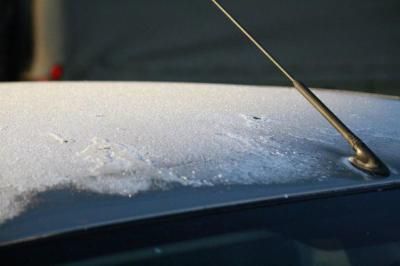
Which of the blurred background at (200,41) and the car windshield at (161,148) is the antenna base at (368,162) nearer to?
the car windshield at (161,148)

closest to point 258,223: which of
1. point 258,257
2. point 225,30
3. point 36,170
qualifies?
point 258,257

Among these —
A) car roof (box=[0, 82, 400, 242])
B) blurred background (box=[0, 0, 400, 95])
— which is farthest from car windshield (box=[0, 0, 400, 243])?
blurred background (box=[0, 0, 400, 95])

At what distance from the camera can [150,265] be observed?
1267mm

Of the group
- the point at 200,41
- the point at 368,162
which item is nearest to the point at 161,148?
the point at 368,162

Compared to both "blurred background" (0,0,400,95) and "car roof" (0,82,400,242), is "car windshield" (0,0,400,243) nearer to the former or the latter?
"car roof" (0,82,400,242)

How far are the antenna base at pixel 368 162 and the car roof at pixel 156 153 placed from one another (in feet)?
0.08

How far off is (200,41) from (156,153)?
3273 mm

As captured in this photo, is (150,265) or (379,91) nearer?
(150,265)

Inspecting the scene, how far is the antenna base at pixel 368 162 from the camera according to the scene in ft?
4.95

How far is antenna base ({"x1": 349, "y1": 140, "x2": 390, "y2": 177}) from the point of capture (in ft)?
4.95

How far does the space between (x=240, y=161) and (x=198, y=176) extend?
122mm

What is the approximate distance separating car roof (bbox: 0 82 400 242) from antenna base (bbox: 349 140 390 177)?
0.08 ft

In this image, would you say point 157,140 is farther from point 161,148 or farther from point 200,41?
point 200,41

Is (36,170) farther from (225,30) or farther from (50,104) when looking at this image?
(225,30)
